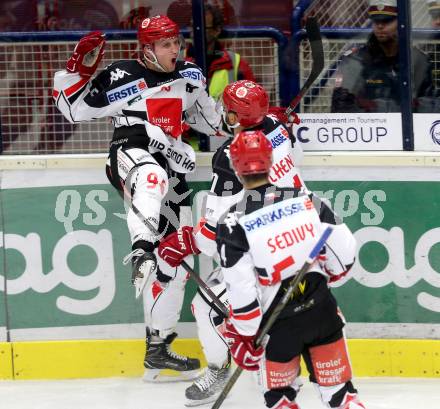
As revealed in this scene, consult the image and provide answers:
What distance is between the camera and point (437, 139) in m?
5.39

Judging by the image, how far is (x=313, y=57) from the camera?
5.31 metres

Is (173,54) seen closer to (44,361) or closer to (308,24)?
(308,24)

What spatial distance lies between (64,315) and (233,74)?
1452mm

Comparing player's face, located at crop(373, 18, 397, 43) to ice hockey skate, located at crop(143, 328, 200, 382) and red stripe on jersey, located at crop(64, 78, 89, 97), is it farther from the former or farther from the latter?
ice hockey skate, located at crop(143, 328, 200, 382)

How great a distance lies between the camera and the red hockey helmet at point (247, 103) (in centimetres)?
473

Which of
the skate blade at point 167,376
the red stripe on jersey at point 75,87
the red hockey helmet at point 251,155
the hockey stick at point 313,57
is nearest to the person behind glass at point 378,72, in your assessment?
the hockey stick at point 313,57

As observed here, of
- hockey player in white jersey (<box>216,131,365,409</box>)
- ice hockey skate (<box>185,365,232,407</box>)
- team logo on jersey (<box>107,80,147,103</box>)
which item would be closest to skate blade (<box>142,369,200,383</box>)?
ice hockey skate (<box>185,365,232,407</box>)

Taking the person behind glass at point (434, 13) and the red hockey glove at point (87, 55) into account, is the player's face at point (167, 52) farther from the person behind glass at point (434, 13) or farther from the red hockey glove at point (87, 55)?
the person behind glass at point (434, 13)

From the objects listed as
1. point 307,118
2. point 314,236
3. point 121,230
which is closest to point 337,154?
point 307,118

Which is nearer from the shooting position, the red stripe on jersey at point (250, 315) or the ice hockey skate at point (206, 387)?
the red stripe on jersey at point (250, 315)

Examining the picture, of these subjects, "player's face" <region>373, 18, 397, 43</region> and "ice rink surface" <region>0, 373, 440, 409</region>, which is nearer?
"ice rink surface" <region>0, 373, 440, 409</region>

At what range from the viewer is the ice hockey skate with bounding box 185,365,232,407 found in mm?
5152

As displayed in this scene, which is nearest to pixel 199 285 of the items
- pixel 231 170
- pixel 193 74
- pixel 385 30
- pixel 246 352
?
pixel 231 170

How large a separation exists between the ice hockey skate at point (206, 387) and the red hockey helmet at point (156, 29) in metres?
1.53
